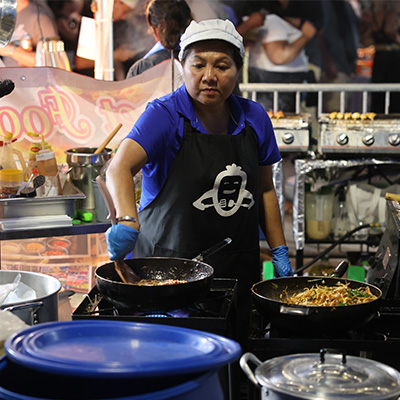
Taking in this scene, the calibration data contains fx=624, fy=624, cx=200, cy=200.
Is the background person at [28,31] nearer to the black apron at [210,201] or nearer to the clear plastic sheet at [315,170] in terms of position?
the clear plastic sheet at [315,170]

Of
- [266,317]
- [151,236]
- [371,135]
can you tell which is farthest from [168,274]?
[371,135]

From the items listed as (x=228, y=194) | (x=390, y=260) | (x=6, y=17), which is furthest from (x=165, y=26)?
(x=390, y=260)

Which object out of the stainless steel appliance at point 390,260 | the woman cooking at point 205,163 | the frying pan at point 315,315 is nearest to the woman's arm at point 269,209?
the woman cooking at point 205,163

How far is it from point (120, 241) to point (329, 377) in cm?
90

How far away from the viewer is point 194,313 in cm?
164

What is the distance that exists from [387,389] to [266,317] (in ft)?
1.66

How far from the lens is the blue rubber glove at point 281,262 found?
2.39 metres

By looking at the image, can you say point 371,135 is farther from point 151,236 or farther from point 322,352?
point 322,352

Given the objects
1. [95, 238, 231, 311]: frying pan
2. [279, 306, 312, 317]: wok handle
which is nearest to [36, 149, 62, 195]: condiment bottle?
[95, 238, 231, 311]: frying pan

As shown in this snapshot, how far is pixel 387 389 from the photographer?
1120 mm

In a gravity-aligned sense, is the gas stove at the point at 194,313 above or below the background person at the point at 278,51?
below

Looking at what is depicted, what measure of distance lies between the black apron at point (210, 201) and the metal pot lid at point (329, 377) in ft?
3.54

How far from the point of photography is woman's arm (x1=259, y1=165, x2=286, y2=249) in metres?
2.57

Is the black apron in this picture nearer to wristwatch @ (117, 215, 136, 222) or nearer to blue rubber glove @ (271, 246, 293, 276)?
blue rubber glove @ (271, 246, 293, 276)
